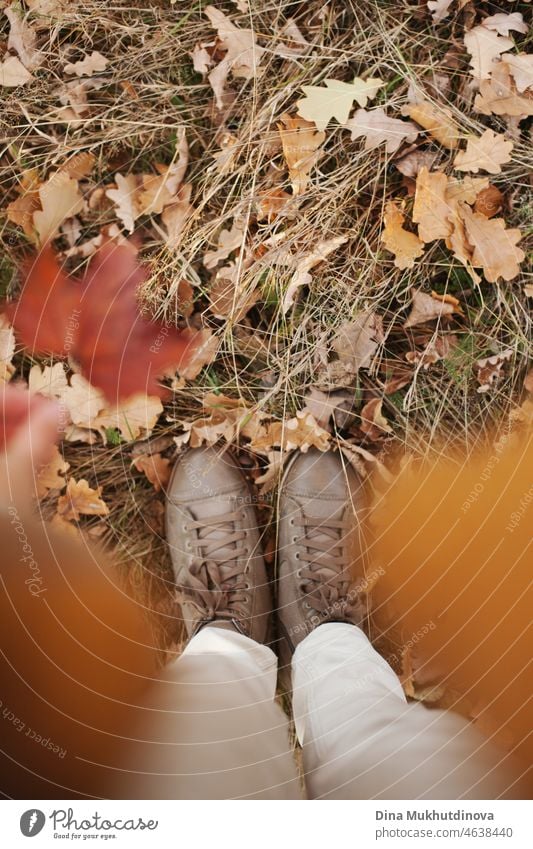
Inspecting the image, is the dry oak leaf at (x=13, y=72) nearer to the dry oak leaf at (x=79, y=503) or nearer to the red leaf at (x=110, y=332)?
the red leaf at (x=110, y=332)

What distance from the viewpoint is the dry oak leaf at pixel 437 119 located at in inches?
70.5

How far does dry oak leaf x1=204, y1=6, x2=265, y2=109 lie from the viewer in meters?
1.82

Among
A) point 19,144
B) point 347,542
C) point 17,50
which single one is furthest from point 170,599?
point 17,50

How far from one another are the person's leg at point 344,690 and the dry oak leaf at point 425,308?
19.3 inches

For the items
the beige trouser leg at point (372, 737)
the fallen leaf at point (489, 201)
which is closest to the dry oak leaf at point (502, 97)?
the fallen leaf at point (489, 201)

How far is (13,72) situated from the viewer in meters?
1.88

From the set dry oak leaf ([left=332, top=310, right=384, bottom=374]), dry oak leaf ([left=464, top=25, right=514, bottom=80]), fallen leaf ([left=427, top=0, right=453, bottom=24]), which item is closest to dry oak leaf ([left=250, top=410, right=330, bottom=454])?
dry oak leaf ([left=332, top=310, right=384, bottom=374])

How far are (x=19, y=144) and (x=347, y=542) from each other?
5.31 ft

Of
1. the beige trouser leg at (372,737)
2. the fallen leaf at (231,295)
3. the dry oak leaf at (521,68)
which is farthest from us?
the fallen leaf at (231,295)

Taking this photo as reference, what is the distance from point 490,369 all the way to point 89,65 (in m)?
1.53

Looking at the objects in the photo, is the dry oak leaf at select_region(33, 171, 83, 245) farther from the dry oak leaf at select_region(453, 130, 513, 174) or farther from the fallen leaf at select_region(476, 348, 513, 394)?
the fallen leaf at select_region(476, 348, 513, 394)

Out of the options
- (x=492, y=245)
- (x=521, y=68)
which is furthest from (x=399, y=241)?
(x=521, y=68)

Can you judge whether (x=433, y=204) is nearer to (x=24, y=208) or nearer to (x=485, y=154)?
(x=485, y=154)

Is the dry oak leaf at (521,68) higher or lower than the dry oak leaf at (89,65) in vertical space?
lower
